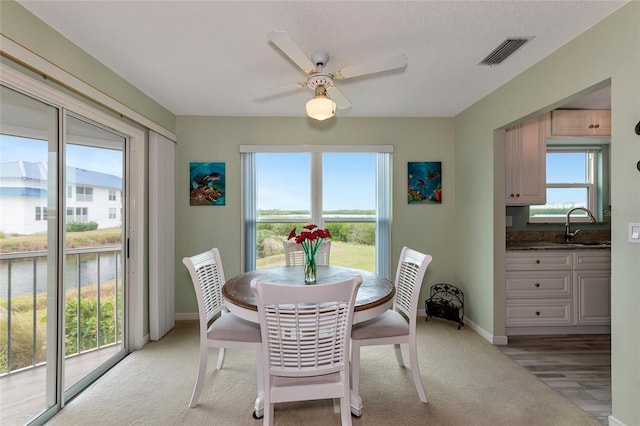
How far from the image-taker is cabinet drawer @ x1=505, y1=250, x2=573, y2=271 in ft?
10.4

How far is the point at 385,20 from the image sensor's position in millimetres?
1859

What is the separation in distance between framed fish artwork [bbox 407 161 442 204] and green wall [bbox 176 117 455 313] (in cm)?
7

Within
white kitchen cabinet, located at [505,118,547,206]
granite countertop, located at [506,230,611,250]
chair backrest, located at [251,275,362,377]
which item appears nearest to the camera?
chair backrest, located at [251,275,362,377]

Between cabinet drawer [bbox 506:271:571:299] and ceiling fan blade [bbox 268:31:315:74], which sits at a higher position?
ceiling fan blade [bbox 268:31:315:74]

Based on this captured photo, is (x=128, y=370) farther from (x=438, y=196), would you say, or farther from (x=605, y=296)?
(x=605, y=296)

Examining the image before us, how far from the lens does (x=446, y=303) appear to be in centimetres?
360

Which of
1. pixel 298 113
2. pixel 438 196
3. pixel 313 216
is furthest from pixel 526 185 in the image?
pixel 298 113

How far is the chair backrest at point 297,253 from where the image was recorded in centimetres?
316

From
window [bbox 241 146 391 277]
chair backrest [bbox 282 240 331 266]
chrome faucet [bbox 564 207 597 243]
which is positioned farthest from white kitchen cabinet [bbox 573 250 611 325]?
chair backrest [bbox 282 240 331 266]

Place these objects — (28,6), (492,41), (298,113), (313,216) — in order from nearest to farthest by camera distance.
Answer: (28,6) < (492,41) < (298,113) < (313,216)

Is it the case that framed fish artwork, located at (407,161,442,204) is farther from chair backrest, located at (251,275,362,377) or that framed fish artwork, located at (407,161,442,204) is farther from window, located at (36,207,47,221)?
window, located at (36,207,47,221)

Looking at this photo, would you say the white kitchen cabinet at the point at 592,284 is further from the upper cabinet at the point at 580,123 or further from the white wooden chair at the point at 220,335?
the white wooden chair at the point at 220,335

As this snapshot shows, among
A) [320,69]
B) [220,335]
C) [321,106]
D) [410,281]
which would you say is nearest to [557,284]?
[410,281]

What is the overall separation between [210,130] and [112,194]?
1.39 meters
